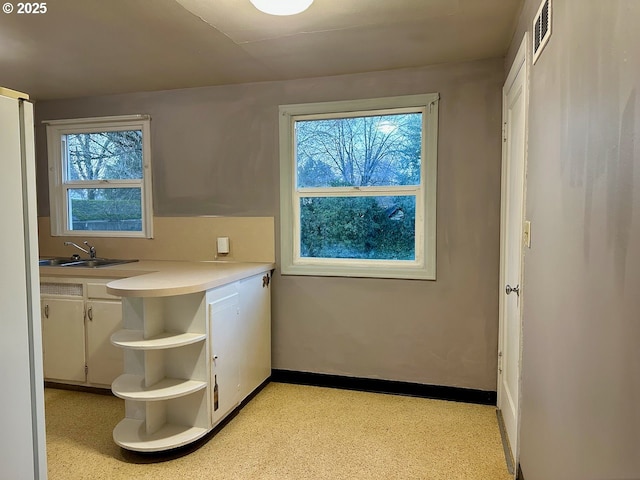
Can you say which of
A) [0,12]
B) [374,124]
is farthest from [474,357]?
[0,12]

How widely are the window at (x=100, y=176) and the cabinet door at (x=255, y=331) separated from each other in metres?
1.21

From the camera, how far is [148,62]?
295 centimetres

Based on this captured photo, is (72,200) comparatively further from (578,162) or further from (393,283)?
(578,162)

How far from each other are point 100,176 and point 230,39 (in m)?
2.03

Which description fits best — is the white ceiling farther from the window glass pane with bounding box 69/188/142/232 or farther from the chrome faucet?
the chrome faucet

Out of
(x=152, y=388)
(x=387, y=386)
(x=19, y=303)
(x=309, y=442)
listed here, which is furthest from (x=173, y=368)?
(x=387, y=386)

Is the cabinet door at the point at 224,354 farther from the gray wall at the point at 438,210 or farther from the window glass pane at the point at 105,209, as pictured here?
the window glass pane at the point at 105,209

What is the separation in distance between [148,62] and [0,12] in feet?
2.89

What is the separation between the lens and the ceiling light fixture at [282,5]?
1891 mm

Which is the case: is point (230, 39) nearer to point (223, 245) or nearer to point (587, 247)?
point (223, 245)

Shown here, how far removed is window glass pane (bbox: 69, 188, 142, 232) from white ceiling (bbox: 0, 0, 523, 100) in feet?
3.04

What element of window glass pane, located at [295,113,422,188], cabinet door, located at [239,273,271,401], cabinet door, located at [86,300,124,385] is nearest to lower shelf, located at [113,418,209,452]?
cabinet door, located at [239,273,271,401]

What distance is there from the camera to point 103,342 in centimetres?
315

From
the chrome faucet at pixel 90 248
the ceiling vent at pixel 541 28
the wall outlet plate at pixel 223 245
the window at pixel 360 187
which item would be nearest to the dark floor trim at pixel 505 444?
the window at pixel 360 187
